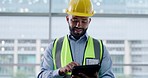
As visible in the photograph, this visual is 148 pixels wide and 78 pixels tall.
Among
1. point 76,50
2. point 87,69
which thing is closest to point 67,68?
point 87,69

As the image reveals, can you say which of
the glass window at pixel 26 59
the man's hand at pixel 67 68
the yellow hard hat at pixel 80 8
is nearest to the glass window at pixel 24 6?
the glass window at pixel 26 59

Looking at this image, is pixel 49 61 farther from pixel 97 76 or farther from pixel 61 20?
pixel 61 20

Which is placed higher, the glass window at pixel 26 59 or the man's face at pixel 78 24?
the man's face at pixel 78 24

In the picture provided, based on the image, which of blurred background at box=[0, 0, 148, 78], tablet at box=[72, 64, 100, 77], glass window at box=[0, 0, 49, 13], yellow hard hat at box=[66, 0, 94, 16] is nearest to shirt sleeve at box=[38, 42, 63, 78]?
tablet at box=[72, 64, 100, 77]

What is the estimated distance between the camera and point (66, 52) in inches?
80.8

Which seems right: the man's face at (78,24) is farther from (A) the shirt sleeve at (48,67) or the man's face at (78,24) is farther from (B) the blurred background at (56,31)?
(B) the blurred background at (56,31)

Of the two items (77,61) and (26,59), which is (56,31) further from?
(77,61)

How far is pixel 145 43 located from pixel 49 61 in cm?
320

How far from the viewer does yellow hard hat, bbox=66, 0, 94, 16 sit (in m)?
2.09

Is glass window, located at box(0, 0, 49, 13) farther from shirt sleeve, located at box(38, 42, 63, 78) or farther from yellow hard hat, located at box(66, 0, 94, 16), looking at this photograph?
shirt sleeve, located at box(38, 42, 63, 78)

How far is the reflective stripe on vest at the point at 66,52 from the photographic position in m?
2.04

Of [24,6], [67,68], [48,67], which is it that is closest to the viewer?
[67,68]

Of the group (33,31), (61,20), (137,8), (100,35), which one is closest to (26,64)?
(33,31)

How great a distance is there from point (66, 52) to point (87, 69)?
0.72 ft
